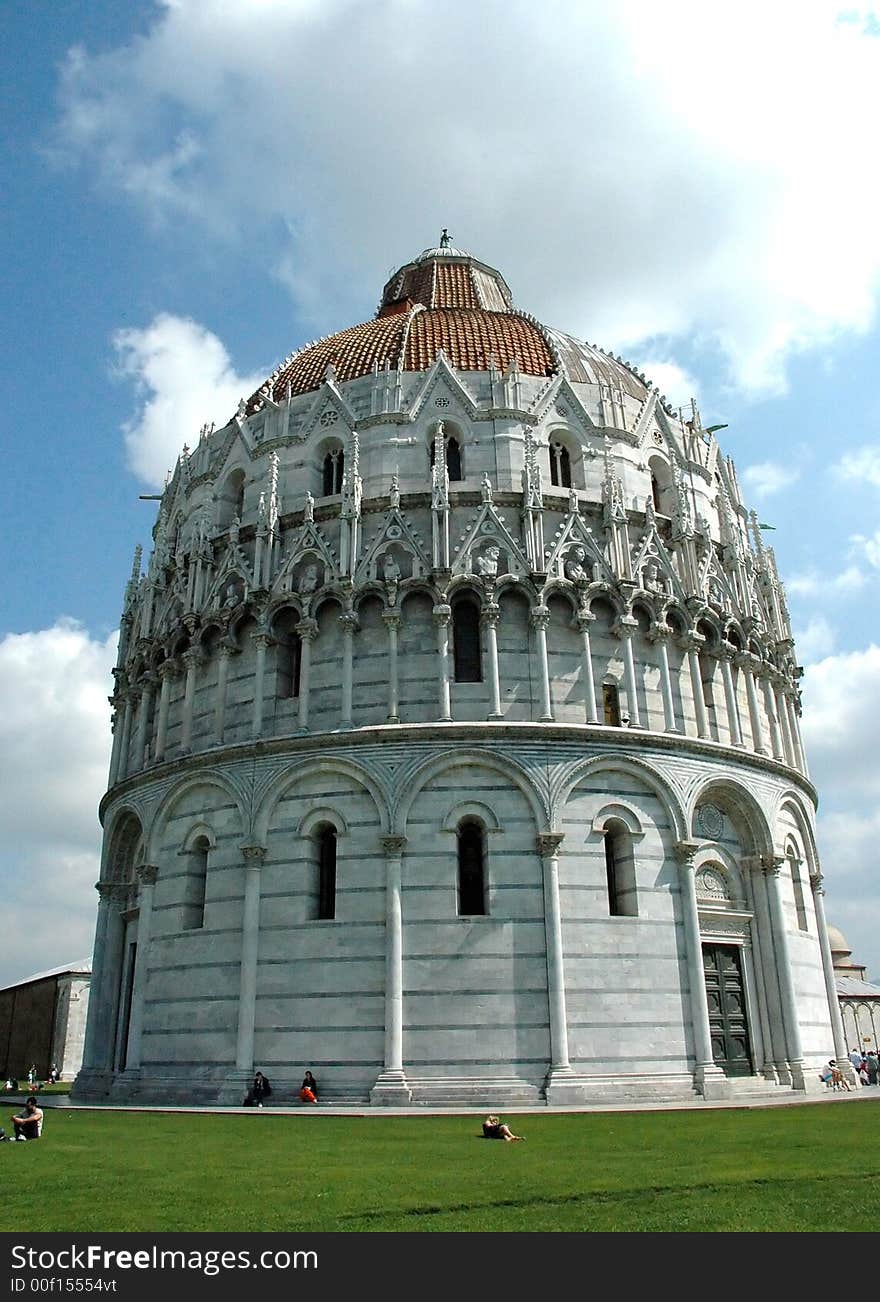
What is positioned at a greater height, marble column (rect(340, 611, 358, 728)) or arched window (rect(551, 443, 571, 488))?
arched window (rect(551, 443, 571, 488))

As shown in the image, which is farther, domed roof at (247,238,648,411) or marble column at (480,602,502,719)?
domed roof at (247,238,648,411)

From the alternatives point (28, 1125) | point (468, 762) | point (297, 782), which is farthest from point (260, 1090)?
point (468, 762)

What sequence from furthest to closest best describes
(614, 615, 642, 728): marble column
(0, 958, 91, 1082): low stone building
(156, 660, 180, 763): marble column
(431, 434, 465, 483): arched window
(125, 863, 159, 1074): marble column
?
(0, 958, 91, 1082): low stone building < (156, 660, 180, 763): marble column < (431, 434, 465, 483): arched window < (614, 615, 642, 728): marble column < (125, 863, 159, 1074): marble column

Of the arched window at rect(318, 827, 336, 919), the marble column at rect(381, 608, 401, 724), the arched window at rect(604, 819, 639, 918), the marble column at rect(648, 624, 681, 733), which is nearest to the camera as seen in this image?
the arched window at rect(604, 819, 639, 918)

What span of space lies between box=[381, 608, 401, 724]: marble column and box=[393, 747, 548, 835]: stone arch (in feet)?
5.07

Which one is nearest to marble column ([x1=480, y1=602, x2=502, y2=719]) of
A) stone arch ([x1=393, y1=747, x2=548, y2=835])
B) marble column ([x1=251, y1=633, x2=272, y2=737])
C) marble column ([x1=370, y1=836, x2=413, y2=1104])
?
stone arch ([x1=393, y1=747, x2=548, y2=835])

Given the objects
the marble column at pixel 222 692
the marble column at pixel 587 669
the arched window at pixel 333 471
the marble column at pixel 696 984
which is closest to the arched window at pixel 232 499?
the arched window at pixel 333 471

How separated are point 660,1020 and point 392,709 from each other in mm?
9523

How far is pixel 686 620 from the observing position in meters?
28.8

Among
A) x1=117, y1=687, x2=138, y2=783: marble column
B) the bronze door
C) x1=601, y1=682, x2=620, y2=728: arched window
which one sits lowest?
the bronze door

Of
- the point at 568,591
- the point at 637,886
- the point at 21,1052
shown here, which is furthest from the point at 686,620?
the point at 21,1052

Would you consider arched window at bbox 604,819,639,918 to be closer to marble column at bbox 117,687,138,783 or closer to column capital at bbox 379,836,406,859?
column capital at bbox 379,836,406,859

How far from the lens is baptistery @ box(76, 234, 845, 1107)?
77.4ft
